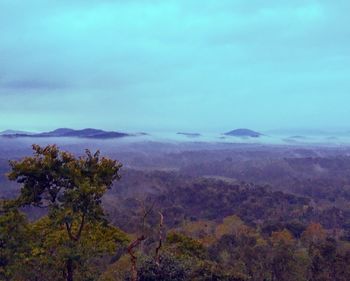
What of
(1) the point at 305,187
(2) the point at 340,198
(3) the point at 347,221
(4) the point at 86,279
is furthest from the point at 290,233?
(1) the point at 305,187

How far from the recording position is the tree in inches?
783

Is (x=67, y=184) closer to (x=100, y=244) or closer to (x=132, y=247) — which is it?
(x=100, y=244)

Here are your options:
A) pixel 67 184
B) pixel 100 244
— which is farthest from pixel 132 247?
pixel 67 184

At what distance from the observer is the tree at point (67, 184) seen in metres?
19.9

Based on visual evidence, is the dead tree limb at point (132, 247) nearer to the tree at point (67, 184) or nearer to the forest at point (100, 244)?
the forest at point (100, 244)

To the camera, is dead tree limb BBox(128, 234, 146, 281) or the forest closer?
dead tree limb BBox(128, 234, 146, 281)

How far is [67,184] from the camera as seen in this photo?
2067 cm

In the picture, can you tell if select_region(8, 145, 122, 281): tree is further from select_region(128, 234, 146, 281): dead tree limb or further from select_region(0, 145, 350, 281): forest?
select_region(128, 234, 146, 281): dead tree limb

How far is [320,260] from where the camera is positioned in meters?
31.7

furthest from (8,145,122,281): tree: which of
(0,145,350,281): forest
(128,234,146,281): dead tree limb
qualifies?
(128,234,146,281): dead tree limb

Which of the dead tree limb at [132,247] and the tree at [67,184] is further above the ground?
the tree at [67,184]

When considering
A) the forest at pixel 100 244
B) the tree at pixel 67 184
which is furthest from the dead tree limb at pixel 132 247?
the tree at pixel 67 184

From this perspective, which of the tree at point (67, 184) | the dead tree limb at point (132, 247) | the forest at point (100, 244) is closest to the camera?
the dead tree limb at point (132, 247)

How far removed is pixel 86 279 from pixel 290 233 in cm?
4047
